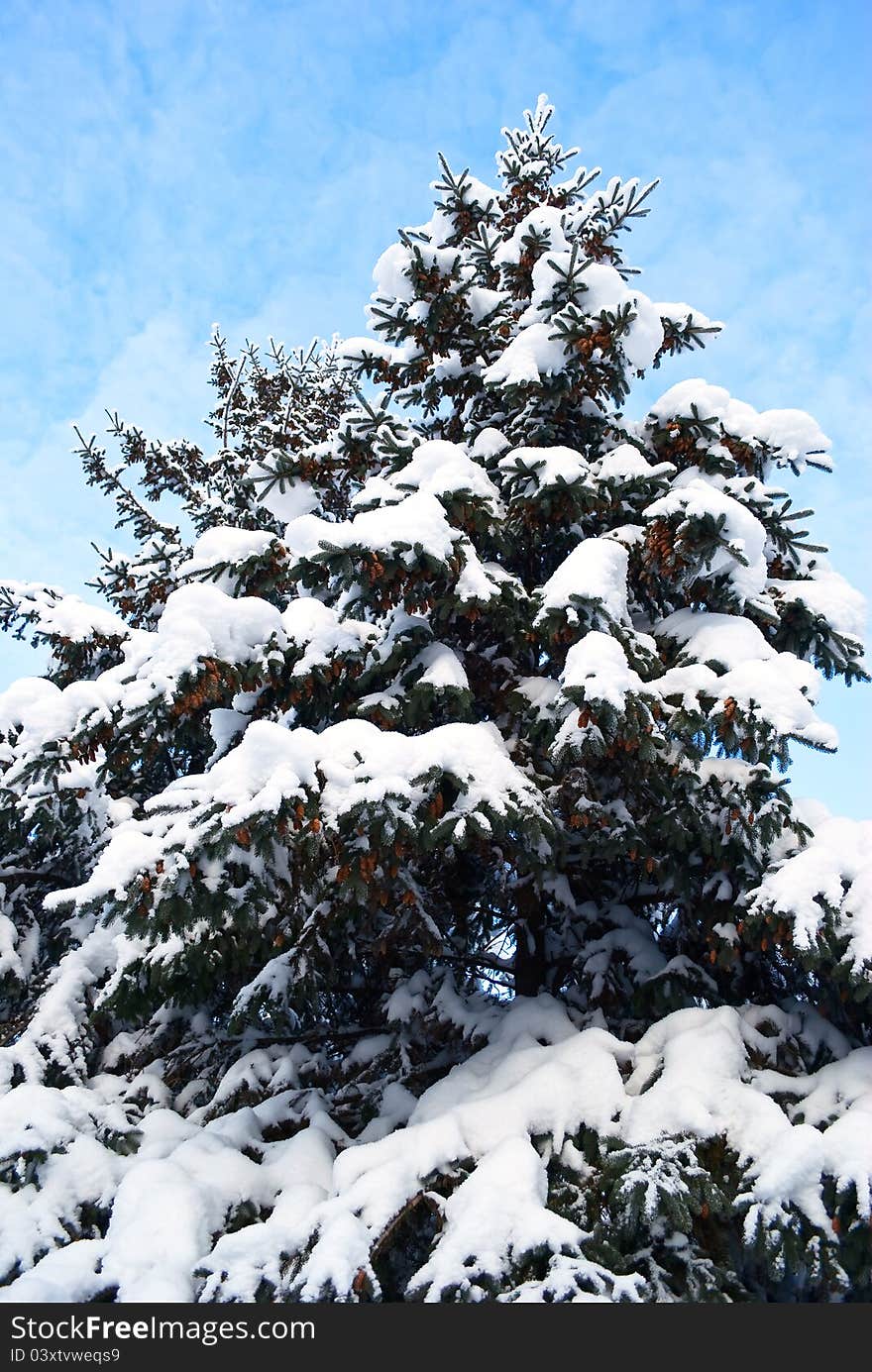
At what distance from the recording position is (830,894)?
14.0 feet

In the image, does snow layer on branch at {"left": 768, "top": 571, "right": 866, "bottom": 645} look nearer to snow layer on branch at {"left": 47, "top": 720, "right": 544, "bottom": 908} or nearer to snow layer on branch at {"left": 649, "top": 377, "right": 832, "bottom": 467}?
snow layer on branch at {"left": 649, "top": 377, "right": 832, "bottom": 467}

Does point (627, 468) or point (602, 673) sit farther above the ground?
point (627, 468)

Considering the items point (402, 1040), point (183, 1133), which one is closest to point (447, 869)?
point (402, 1040)

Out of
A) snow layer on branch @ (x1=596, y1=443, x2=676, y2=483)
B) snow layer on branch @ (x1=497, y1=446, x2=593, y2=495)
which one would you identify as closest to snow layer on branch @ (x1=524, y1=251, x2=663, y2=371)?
snow layer on branch @ (x1=596, y1=443, x2=676, y2=483)

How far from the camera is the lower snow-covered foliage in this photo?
3.53 metres

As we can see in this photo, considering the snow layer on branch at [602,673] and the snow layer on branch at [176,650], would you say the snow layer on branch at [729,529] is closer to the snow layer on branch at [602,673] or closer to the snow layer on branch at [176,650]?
the snow layer on branch at [602,673]

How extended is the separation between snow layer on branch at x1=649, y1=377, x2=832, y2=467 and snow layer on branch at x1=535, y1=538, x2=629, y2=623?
2.18 m

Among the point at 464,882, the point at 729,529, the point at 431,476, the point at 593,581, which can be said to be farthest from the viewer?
the point at 464,882

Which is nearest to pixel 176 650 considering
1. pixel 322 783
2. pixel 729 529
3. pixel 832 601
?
pixel 322 783

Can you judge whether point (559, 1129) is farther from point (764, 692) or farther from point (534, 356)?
point (534, 356)

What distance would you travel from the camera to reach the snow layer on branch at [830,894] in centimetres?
412

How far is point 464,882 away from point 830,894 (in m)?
3.13

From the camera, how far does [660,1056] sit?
15.0 ft

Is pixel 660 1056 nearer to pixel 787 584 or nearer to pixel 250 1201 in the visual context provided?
pixel 250 1201
